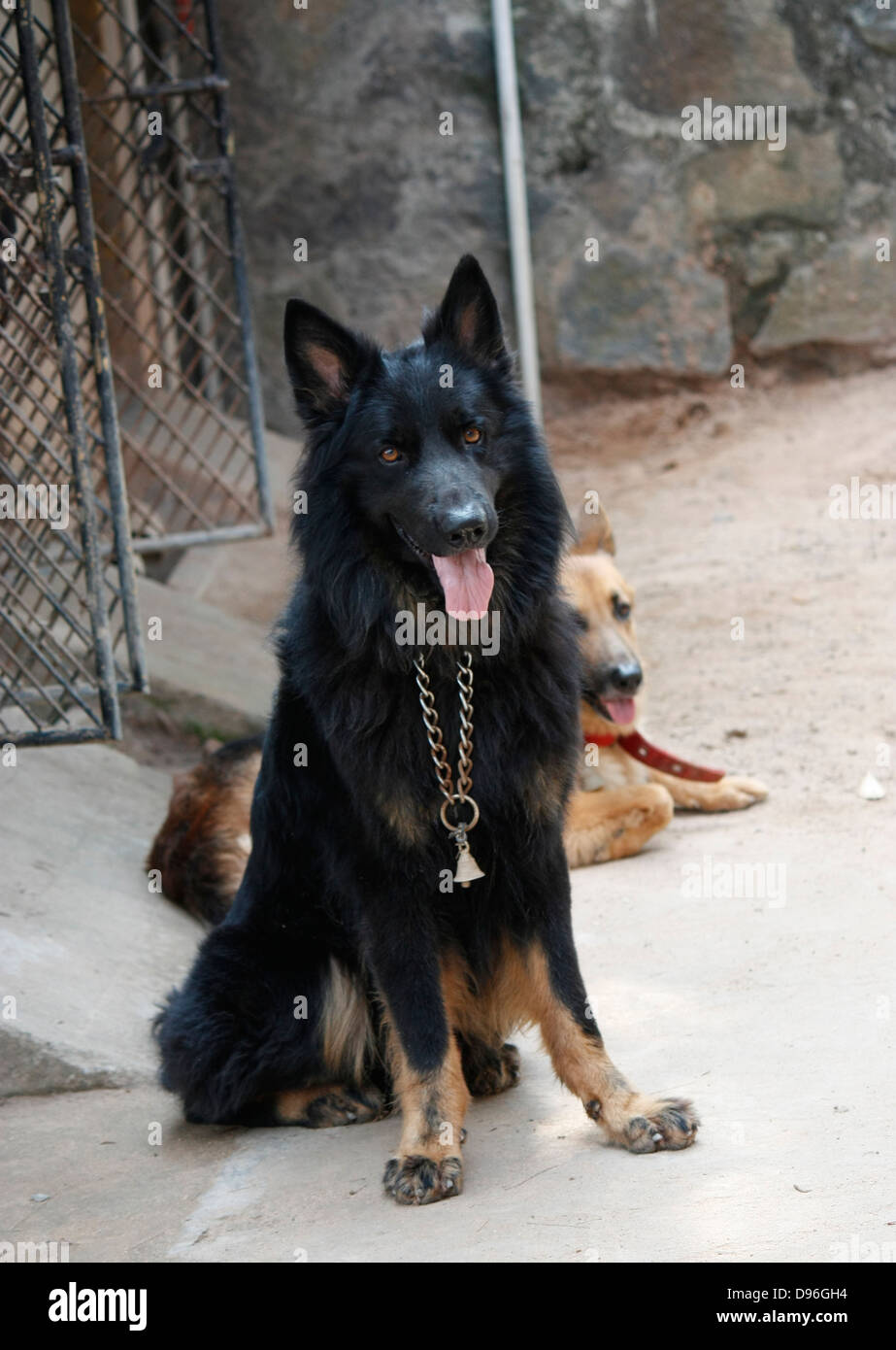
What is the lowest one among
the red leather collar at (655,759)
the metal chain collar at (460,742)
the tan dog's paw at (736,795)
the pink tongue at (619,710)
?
the tan dog's paw at (736,795)

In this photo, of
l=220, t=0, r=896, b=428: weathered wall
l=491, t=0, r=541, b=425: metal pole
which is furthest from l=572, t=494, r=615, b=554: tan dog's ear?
l=220, t=0, r=896, b=428: weathered wall

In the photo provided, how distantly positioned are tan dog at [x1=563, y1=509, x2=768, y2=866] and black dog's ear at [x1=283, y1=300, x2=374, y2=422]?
2.06 metres

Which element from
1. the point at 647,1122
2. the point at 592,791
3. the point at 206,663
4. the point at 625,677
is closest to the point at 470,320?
the point at 647,1122

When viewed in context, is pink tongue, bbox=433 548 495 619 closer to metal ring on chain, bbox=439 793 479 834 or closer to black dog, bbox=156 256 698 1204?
black dog, bbox=156 256 698 1204

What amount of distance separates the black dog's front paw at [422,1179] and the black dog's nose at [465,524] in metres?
1.42

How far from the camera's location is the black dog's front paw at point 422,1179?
314 cm

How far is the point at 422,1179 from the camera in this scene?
3.16 metres

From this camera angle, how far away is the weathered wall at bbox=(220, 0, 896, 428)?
33.9ft

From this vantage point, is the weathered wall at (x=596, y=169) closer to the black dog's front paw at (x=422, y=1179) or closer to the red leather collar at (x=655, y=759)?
the red leather collar at (x=655, y=759)

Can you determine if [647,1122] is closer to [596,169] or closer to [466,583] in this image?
[466,583]

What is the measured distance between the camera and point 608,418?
10883 millimetres

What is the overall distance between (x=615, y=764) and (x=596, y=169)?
643cm

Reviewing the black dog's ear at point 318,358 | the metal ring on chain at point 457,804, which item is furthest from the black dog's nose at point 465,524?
the metal ring on chain at point 457,804

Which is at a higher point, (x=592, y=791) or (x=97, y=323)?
(x=97, y=323)
